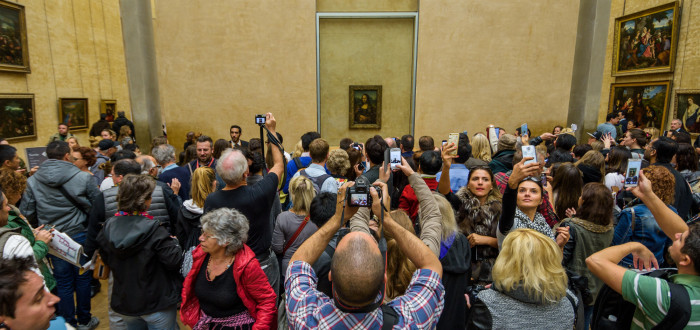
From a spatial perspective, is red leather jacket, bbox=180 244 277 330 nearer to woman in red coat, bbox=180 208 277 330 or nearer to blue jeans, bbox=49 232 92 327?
woman in red coat, bbox=180 208 277 330

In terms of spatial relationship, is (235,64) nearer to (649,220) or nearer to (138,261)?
(138,261)

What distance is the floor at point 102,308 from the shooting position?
4527 millimetres

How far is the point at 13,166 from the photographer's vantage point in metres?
4.65

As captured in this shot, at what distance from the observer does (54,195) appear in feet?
13.7

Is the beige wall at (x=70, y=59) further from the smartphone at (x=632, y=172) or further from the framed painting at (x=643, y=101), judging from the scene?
the framed painting at (x=643, y=101)

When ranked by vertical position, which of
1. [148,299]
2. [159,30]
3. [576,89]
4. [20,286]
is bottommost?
[148,299]

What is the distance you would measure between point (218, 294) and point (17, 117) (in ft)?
37.9

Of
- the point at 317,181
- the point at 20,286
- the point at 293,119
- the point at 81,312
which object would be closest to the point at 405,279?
→ the point at 20,286

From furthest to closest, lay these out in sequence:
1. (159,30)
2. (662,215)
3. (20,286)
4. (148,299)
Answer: (159,30)
(148,299)
(662,215)
(20,286)

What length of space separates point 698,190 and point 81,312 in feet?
24.4

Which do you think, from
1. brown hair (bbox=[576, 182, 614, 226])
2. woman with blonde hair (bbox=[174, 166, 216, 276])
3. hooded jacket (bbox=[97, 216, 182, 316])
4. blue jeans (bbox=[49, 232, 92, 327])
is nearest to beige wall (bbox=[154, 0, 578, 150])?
blue jeans (bbox=[49, 232, 92, 327])

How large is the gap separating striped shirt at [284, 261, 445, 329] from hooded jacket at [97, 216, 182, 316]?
60.1 inches

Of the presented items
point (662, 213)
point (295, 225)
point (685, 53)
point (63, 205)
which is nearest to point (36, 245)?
point (63, 205)

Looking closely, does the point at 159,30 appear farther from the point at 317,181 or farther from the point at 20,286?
the point at 20,286
